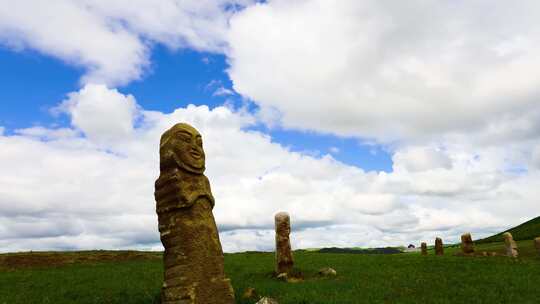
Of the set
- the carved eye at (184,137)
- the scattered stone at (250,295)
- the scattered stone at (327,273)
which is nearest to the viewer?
the carved eye at (184,137)

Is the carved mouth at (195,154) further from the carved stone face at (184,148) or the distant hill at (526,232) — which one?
the distant hill at (526,232)

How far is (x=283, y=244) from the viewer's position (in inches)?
1123

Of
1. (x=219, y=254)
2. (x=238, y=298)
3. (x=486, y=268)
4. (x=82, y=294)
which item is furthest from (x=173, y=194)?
(x=486, y=268)

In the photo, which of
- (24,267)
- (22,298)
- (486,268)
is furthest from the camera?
(24,267)

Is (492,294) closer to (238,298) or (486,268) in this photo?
(486,268)

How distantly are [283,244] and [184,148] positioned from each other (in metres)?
14.1

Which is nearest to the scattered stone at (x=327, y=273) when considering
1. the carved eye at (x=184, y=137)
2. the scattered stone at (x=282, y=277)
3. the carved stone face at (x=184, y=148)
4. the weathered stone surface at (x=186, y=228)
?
the scattered stone at (x=282, y=277)

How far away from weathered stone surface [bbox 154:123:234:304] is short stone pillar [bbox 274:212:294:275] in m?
11.2

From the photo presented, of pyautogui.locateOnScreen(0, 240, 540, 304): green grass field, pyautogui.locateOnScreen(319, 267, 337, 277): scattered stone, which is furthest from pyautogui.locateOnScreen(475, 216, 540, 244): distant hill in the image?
pyautogui.locateOnScreen(319, 267, 337, 277): scattered stone

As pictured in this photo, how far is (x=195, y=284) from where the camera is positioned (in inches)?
624

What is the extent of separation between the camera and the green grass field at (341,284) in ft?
63.6

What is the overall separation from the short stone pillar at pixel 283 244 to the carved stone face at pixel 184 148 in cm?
1280

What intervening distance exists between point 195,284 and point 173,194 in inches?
132

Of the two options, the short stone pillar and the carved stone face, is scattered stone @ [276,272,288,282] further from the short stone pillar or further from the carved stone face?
the carved stone face
